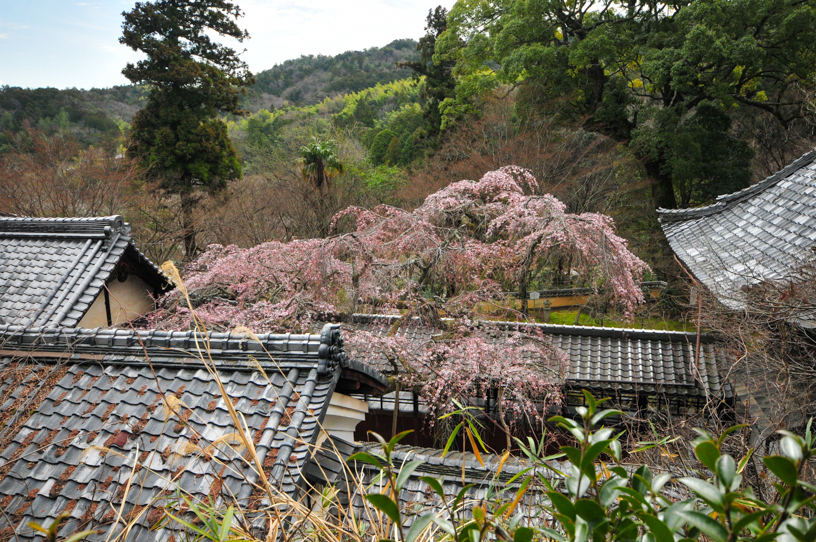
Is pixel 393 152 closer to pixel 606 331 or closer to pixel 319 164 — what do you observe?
pixel 319 164

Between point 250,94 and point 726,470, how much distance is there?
5246 cm

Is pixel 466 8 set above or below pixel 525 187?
above

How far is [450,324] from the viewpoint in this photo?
8227 mm

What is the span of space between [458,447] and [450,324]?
81.3 inches

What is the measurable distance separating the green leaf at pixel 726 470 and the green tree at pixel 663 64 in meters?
15.9

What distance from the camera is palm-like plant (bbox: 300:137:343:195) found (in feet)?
56.9

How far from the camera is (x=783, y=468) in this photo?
62 cm

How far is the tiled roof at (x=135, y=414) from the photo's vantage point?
109 inches

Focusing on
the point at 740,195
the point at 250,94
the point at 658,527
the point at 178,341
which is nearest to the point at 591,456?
the point at 658,527

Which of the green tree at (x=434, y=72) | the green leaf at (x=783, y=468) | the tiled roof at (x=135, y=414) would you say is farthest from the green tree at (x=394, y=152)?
the green leaf at (x=783, y=468)

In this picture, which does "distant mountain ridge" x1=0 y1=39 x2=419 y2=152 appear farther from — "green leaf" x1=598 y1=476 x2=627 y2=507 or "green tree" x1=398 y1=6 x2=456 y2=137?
"green leaf" x1=598 y1=476 x2=627 y2=507

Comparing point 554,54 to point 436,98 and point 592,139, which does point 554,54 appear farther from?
point 436,98

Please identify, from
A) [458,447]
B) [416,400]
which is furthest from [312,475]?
[416,400]

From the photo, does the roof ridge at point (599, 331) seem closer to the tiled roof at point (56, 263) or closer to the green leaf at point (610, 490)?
the tiled roof at point (56, 263)
